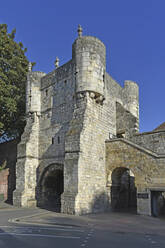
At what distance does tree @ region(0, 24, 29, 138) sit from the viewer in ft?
63.5

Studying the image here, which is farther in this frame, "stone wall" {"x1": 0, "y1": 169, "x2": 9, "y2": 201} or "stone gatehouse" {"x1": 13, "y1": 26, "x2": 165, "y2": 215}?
"stone wall" {"x1": 0, "y1": 169, "x2": 9, "y2": 201}

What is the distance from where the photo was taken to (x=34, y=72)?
1819 centimetres

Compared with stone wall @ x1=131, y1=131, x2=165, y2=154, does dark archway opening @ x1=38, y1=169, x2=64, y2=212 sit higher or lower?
lower

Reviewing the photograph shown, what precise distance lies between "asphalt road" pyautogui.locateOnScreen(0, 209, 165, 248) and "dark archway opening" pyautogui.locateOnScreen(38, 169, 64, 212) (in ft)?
17.0

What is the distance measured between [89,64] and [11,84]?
9.43 m

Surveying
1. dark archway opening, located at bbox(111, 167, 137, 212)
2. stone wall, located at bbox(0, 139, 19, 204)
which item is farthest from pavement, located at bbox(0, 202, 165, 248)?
stone wall, located at bbox(0, 139, 19, 204)

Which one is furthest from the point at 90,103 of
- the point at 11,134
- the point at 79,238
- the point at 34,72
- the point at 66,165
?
the point at 11,134

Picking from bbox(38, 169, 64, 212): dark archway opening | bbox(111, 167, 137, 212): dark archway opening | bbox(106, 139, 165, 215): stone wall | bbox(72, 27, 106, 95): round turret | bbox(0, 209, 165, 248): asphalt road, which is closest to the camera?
bbox(0, 209, 165, 248): asphalt road

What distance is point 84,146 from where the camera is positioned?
12.7 m

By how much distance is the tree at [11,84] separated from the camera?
1936cm

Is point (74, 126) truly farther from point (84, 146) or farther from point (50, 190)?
point (50, 190)

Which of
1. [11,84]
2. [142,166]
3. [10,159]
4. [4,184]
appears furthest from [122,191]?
[11,84]

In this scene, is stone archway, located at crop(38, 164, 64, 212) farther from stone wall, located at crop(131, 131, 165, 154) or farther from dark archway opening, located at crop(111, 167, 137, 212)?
stone wall, located at crop(131, 131, 165, 154)

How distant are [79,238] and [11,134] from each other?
1564 centimetres
